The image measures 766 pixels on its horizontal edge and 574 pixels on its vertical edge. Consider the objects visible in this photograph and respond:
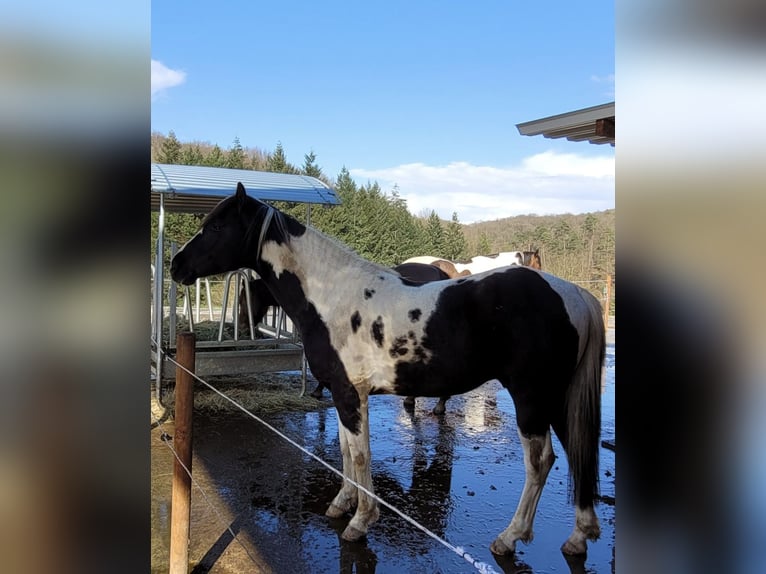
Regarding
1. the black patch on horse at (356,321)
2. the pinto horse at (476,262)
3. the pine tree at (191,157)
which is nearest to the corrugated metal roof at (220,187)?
the pinto horse at (476,262)

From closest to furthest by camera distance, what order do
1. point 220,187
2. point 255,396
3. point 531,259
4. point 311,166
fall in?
point 220,187 < point 255,396 < point 531,259 < point 311,166

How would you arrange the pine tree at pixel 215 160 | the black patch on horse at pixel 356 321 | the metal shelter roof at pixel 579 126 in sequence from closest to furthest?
the black patch on horse at pixel 356 321, the metal shelter roof at pixel 579 126, the pine tree at pixel 215 160

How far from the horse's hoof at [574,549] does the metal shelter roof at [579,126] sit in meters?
2.55

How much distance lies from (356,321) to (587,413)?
1372 millimetres

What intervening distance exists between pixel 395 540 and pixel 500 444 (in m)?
2.06

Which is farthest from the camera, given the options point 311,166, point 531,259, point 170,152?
point 311,166

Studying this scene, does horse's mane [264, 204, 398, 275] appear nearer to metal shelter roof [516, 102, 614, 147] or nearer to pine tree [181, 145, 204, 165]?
metal shelter roof [516, 102, 614, 147]

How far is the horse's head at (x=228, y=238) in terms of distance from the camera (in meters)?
3.51

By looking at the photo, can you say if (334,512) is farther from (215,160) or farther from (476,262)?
(215,160)

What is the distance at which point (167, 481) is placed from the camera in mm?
3973

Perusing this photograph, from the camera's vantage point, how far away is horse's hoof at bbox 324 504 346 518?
342 centimetres

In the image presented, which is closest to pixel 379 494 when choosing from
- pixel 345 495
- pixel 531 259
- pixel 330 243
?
pixel 345 495

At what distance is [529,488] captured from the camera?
294 centimetres

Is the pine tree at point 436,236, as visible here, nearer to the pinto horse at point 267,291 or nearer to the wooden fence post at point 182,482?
the pinto horse at point 267,291
